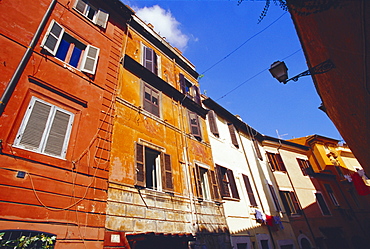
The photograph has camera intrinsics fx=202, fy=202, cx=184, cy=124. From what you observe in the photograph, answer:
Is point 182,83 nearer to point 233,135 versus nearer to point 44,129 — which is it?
point 233,135

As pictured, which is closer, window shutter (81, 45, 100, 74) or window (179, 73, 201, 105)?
window shutter (81, 45, 100, 74)

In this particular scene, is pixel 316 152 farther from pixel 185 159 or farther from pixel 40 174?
pixel 40 174

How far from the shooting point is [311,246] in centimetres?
1394

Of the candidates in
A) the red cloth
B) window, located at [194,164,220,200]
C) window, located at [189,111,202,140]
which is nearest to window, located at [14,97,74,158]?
window, located at [194,164,220,200]

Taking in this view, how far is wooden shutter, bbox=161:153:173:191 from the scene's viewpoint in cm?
750

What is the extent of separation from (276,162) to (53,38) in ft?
57.6

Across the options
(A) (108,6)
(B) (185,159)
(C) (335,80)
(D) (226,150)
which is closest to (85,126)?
(B) (185,159)

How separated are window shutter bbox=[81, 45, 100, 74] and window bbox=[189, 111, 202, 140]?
18.4ft

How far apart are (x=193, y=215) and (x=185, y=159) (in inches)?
91.9

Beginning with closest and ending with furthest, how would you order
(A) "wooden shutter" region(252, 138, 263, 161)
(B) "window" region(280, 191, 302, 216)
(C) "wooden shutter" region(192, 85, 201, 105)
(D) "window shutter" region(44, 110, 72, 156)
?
1. (D) "window shutter" region(44, 110, 72, 156)
2. (C) "wooden shutter" region(192, 85, 201, 105)
3. (B) "window" region(280, 191, 302, 216)
4. (A) "wooden shutter" region(252, 138, 263, 161)

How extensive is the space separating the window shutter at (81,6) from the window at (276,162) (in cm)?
1634

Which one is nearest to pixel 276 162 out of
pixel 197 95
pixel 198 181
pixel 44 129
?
pixel 197 95

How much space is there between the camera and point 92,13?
8625 mm

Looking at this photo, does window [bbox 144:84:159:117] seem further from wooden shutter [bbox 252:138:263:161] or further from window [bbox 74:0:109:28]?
wooden shutter [bbox 252:138:263:161]
